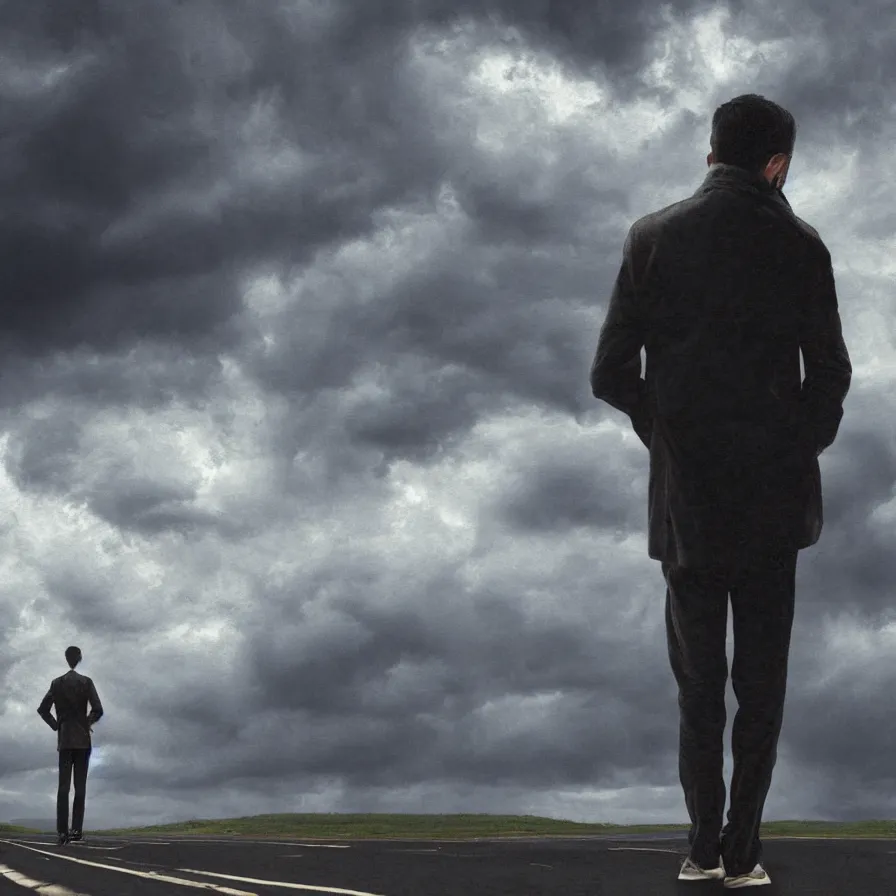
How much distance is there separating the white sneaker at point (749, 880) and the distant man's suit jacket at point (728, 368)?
1.26 metres

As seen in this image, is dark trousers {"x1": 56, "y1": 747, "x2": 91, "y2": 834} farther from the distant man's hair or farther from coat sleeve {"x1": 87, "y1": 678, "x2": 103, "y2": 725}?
the distant man's hair

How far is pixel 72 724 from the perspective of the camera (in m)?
17.9

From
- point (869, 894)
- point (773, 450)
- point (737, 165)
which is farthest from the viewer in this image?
point (737, 165)

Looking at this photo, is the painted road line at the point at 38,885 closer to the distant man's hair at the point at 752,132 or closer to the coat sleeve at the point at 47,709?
the distant man's hair at the point at 752,132

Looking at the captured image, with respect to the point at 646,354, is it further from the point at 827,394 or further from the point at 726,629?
the point at 726,629

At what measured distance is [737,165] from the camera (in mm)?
5168

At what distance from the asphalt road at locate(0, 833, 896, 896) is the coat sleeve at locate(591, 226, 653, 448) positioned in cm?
190

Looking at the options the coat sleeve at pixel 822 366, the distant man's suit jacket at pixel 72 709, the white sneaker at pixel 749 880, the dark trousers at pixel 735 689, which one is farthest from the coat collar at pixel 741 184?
the distant man's suit jacket at pixel 72 709

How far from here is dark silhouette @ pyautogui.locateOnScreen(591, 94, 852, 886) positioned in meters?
4.78

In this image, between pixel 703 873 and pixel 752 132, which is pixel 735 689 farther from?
pixel 752 132

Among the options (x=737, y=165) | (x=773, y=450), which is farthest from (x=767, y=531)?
(x=737, y=165)

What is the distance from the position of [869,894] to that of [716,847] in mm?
632

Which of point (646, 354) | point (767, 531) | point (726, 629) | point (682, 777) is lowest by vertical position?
point (682, 777)

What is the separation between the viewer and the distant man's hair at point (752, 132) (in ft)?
16.9
